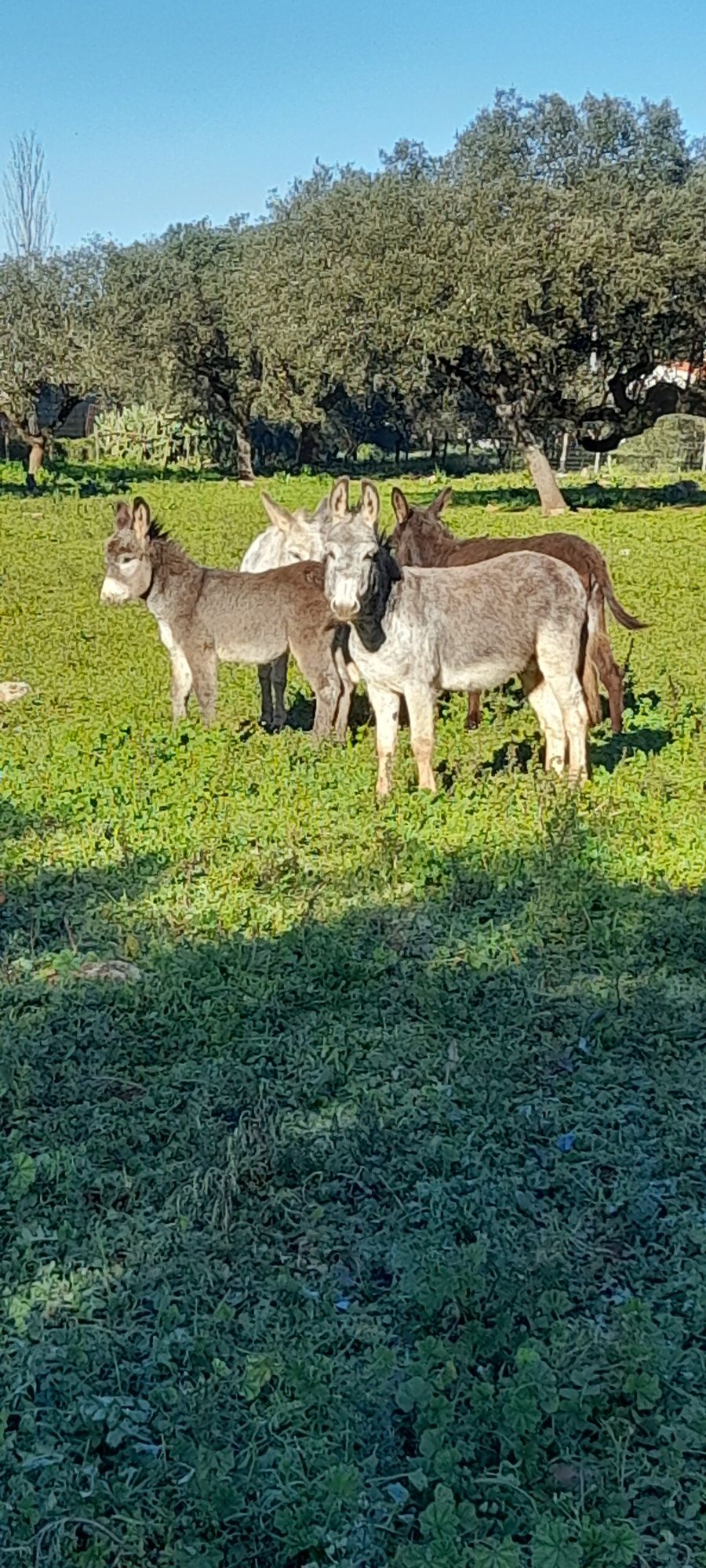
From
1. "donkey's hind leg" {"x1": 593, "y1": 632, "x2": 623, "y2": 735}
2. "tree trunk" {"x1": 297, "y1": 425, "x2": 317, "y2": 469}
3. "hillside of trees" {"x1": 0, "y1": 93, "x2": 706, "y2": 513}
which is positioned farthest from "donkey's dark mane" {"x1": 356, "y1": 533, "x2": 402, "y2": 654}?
"tree trunk" {"x1": 297, "y1": 425, "x2": 317, "y2": 469}

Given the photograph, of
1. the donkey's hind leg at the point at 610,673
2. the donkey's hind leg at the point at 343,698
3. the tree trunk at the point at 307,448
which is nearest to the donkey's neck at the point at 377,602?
the donkey's hind leg at the point at 343,698

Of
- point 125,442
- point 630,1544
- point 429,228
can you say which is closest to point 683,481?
point 429,228

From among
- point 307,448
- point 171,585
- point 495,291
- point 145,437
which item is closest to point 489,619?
point 171,585

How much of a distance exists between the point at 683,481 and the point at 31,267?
1858 centimetres

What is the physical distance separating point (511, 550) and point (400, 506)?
1.17 m

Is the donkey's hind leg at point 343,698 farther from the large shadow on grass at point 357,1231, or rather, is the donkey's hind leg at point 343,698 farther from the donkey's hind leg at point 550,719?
the large shadow on grass at point 357,1231

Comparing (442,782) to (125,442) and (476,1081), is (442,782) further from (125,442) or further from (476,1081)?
(125,442)

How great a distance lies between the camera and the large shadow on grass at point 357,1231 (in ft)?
10.5

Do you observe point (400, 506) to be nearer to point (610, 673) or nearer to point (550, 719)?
point (610, 673)

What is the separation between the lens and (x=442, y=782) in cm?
884

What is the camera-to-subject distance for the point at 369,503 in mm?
7711

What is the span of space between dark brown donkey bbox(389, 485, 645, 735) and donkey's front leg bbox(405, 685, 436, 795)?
5.19 feet

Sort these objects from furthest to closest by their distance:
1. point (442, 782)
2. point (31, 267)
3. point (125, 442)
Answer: point (125, 442) < point (31, 267) < point (442, 782)

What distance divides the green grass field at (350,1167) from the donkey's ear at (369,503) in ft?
5.46
